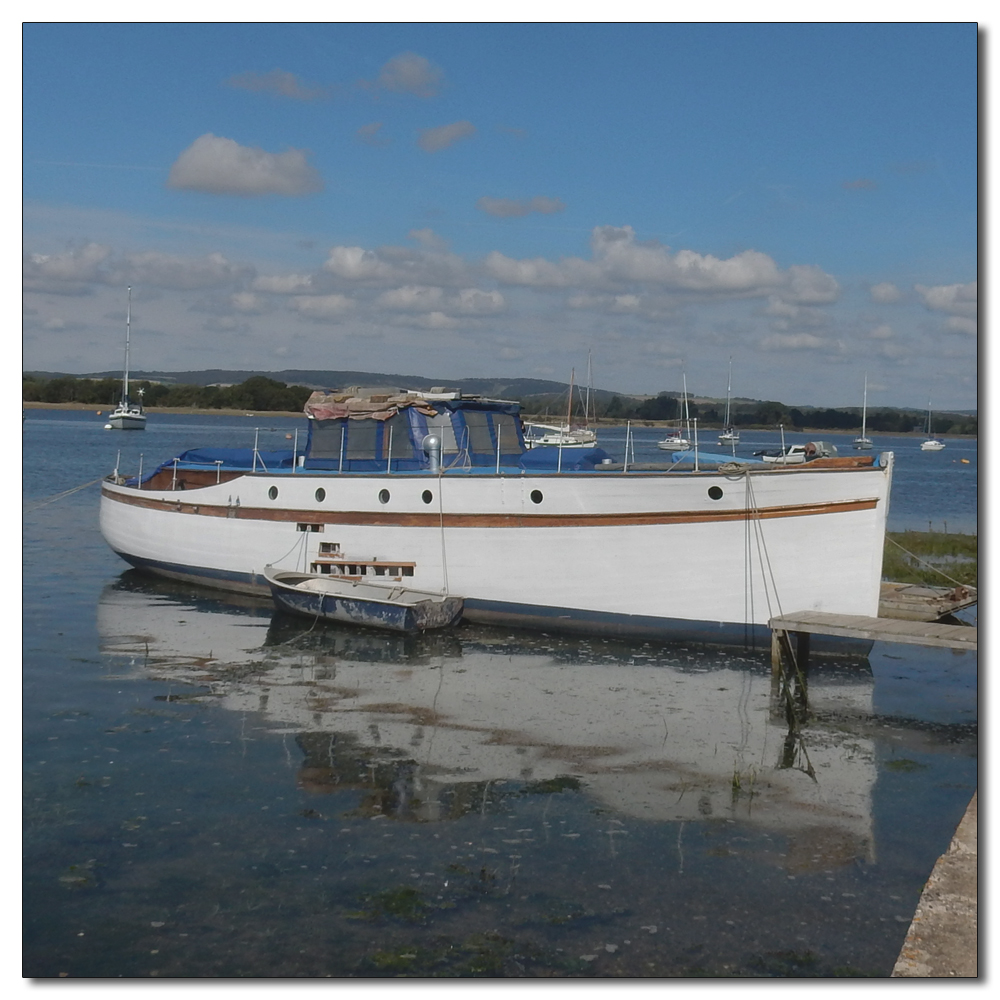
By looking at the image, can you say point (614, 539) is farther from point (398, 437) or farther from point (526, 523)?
point (398, 437)

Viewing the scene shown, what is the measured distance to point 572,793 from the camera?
13.4 meters

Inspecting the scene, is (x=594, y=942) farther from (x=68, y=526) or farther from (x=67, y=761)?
(x=68, y=526)

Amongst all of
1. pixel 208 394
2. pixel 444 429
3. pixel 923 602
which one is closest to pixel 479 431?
pixel 444 429

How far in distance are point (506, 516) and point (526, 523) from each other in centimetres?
51

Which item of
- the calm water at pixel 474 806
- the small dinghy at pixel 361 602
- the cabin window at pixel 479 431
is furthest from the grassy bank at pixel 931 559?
the small dinghy at pixel 361 602

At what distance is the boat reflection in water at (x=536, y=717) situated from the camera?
521 inches

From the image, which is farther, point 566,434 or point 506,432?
point 566,434

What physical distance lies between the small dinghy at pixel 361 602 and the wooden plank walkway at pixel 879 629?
7.55 meters

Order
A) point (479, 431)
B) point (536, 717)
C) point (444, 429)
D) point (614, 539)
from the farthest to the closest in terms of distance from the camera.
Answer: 1. point (479, 431)
2. point (444, 429)
3. point (614, 539)
4. point (536, 717)

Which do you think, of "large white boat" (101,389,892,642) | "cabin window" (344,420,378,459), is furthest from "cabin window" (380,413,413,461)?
"cabin window" (344,420,378,459)

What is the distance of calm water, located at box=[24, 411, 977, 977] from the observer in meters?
9.52

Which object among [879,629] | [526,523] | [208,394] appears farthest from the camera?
[208,394]

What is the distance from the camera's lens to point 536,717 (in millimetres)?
16922

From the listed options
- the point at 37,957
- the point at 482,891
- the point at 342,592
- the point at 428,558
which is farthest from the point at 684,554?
the point at 37,957
